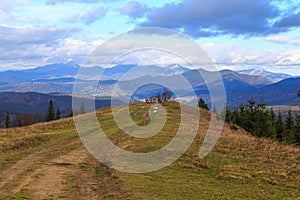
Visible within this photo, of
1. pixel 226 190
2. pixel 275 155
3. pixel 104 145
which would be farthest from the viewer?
pixel 104 145

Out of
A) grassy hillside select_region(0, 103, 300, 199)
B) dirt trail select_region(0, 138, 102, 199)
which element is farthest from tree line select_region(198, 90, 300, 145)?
dirt trail select_region(0, 138, 102, 199)

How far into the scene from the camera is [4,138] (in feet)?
140

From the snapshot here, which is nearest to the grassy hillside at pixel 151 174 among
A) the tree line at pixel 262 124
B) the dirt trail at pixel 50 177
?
the dirt trail at pixel 50 177

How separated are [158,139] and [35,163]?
47.8 feet

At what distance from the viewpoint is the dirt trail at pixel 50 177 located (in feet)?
69.9

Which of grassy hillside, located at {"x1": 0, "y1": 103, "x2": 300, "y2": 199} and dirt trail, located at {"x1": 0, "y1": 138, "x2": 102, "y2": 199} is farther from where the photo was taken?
grassy hillside, located at {"x1": 0, "y1": 103, "x2": 300, "y2": 199}

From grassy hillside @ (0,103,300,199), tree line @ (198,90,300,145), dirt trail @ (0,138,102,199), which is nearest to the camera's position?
dirt trail @ (0,138,102,199)

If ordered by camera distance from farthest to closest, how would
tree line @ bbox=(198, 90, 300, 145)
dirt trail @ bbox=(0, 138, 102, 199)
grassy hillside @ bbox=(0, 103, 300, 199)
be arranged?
tree line @ bbox=(198, 90, 300, 145) → grassy hillside @ bbox=(0, 103, 300, 199) → dirt trail @ bbox=(0, 138, 102, 199)

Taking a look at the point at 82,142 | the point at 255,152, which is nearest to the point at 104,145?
the point at 82,142

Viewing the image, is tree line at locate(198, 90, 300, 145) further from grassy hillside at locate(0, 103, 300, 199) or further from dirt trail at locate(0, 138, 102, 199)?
dirt trail at locate(0, 138, 102, 199)

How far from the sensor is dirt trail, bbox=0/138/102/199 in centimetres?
2131

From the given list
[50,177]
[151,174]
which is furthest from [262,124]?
[50,177]

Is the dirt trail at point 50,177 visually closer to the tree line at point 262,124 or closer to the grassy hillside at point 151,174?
the grassy hillside at point 151,174

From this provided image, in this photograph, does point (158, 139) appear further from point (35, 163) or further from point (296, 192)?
point (296, 192)
